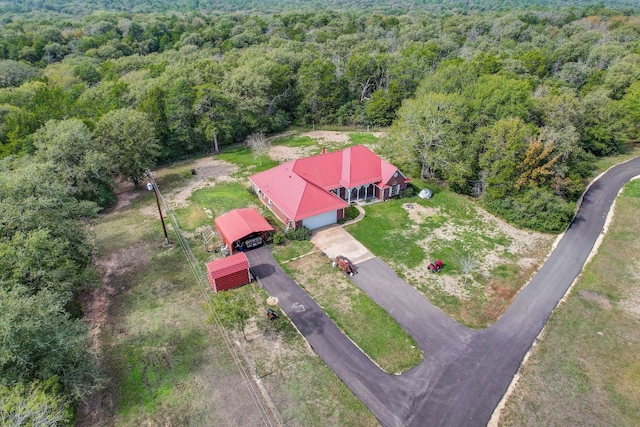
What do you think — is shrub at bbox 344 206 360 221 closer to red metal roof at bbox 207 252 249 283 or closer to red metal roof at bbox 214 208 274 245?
red metal roof at bbox 214 208 274 245

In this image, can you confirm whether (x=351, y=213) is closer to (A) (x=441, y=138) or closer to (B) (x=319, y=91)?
(A) (x=441, y=138)

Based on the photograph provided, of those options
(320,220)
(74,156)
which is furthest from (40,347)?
(74,156)

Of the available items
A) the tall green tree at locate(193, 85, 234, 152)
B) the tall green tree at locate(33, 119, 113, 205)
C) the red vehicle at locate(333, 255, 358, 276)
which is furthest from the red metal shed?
the tall green tree at locate(193, 85, 234, 152)

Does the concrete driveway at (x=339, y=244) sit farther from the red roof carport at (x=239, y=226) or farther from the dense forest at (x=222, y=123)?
the dense forest at (x=222, y=123)

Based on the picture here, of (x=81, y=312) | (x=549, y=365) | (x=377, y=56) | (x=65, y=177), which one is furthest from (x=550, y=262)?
(x=377, y=56)

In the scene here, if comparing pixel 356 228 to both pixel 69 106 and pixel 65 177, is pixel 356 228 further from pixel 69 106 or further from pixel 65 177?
pixel 69 106

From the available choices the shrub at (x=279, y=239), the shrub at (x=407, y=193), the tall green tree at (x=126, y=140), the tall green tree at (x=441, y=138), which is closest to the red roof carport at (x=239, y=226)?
the shrub at (x=279, y=239)
